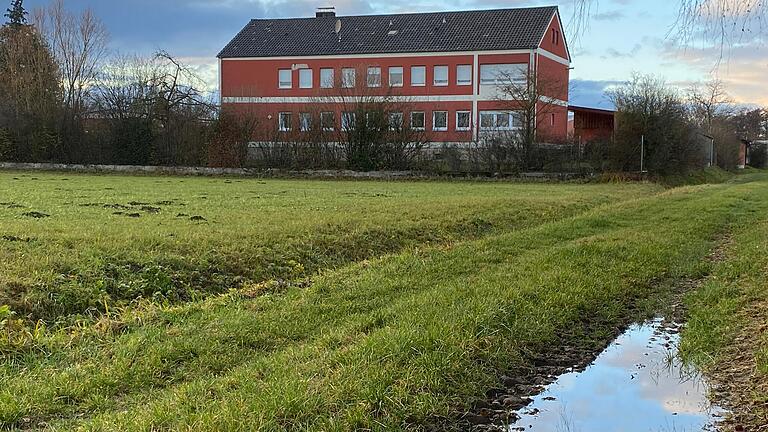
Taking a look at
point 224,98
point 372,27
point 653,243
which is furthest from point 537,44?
point 653,243

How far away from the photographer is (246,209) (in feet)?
53.9

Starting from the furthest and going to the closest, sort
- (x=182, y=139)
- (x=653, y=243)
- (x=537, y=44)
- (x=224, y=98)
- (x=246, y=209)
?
(x=224, y=98) → (x=537, y=44) → (x=182, y=139) → (x=246, y=209) → (x=653, y=243)

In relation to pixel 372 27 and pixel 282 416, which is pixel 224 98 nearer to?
pixel 372 27

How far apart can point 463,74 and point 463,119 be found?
10.4 ft

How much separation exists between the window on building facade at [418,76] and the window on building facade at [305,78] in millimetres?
7669

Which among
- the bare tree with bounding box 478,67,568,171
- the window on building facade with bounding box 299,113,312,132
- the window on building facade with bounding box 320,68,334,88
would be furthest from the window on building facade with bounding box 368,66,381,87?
the bare tree with bounding box 478,67,568,171

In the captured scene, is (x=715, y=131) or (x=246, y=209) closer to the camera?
(x=246, y=209)

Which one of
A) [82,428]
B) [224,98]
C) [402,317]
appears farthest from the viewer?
[224,98]

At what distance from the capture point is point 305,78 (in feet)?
171

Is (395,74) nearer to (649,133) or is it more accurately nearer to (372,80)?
(372,80)

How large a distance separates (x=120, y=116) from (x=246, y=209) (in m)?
29.8

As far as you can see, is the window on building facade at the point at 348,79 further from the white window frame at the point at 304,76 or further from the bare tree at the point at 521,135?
the bare tree at the point at 521,135

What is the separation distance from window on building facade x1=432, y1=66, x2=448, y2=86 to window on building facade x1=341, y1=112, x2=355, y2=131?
11665 millimetres

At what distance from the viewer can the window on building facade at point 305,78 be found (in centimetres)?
5203
